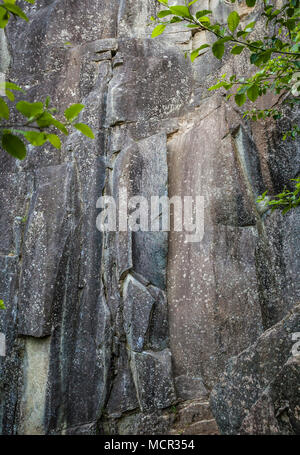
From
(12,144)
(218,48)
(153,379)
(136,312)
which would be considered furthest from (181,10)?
(153,379)

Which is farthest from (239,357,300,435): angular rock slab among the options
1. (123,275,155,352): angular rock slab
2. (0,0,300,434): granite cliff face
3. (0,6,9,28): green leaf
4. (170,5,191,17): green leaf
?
(0,6,9,28): green leaf

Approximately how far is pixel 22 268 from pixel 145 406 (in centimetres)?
277

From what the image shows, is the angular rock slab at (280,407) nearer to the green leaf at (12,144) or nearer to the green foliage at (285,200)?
the green foliage at (285,200)

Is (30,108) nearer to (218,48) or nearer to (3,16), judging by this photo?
(3,16)

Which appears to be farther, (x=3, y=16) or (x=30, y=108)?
(x=3, y=16)

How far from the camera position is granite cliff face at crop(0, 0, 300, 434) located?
6.03 m

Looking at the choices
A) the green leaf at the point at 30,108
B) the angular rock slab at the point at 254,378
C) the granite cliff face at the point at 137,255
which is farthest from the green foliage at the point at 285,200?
the green leaf at the point at 30,108

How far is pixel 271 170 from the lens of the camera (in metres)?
6.67

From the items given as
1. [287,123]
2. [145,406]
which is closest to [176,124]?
[287,123]

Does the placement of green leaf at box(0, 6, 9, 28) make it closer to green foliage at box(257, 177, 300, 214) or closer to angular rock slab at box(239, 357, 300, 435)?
green foliage at box(257, 177, 300, 214)

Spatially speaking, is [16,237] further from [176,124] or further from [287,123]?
[287,123]

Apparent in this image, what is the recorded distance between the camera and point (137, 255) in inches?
264

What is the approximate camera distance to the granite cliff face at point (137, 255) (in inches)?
237

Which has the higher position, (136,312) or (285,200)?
(285,200)
